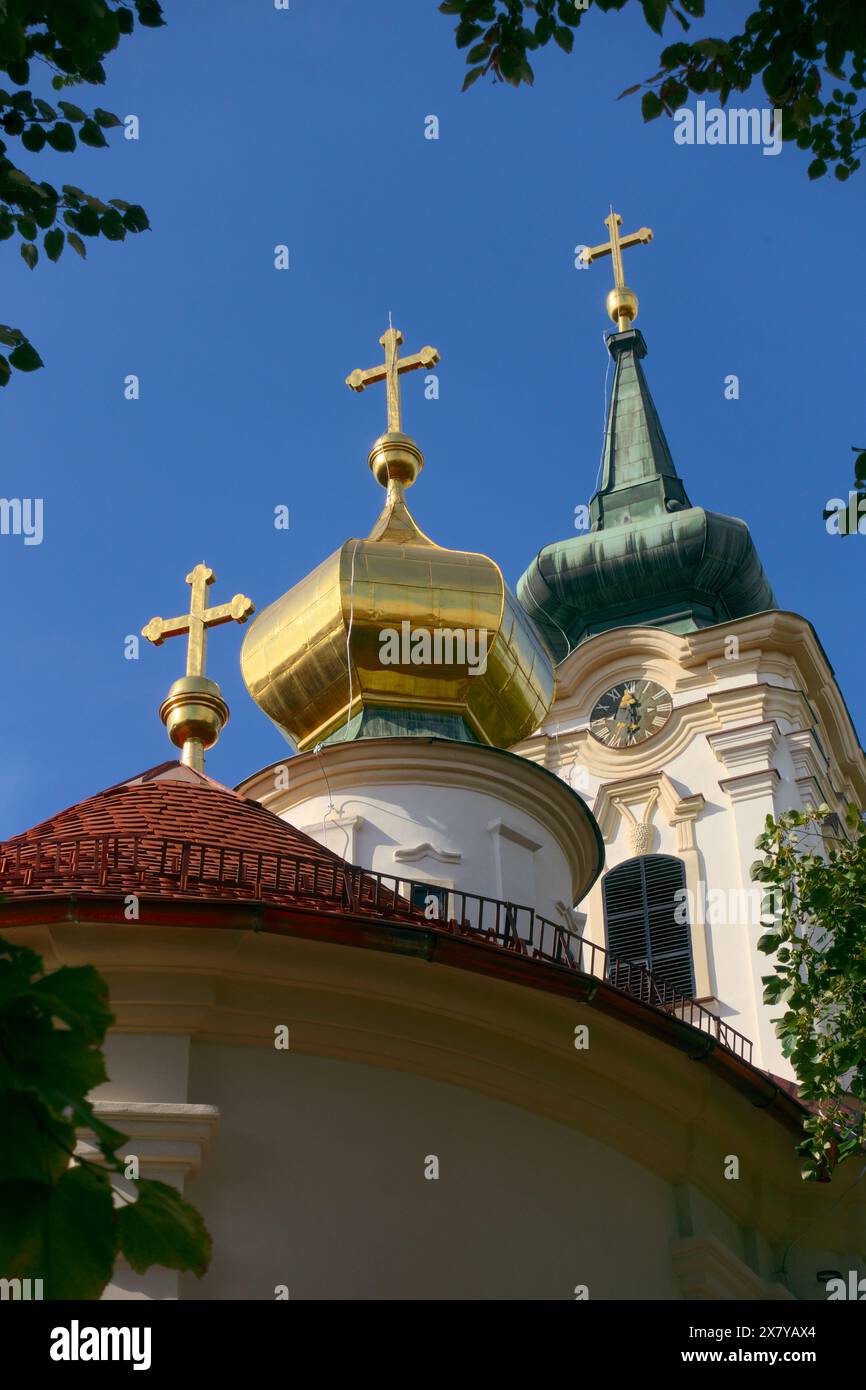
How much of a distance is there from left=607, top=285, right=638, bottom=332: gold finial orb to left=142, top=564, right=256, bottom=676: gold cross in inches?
864

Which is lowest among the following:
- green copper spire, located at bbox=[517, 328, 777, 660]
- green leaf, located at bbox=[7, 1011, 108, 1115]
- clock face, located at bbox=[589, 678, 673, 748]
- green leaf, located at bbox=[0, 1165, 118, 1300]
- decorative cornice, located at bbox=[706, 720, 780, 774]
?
green leaf, located at bbox=[0, 1165, 118, 1300]

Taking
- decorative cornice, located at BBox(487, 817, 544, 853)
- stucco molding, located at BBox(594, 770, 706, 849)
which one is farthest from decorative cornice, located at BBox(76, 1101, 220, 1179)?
stucco molding, located at BBox(594, 770, 706, 849)

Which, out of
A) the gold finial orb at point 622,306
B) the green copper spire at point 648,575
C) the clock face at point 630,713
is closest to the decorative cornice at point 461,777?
the clock face at point 630,713

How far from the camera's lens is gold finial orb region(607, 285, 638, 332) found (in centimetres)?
3775

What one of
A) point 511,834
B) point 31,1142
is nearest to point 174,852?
point 511,834

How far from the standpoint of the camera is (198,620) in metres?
16.9

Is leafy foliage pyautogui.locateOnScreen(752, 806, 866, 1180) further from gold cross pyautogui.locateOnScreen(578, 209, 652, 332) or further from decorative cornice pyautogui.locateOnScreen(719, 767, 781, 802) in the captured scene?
gold cross pyautogui.locateOnScreen(578, 209, 652, 332)

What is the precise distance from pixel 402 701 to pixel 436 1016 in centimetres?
802

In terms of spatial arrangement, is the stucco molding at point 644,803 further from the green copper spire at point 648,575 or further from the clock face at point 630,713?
the green copper spire at point 648,575

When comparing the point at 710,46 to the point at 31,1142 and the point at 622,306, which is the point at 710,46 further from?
the point at 622,306

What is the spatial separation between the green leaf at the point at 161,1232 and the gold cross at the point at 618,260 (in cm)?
3528

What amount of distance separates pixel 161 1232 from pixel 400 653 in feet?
46.6
